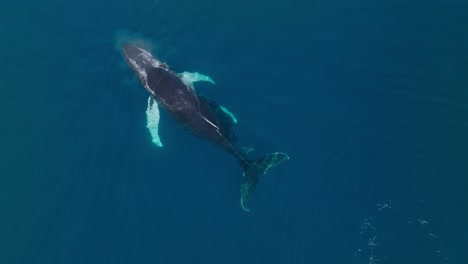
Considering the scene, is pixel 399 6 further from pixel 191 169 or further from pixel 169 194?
pixel 169 194

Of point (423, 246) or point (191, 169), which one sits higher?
point (423, 246)

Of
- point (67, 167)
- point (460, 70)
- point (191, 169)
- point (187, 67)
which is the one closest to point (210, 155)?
point (191, 169)

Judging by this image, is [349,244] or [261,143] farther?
[261,143]

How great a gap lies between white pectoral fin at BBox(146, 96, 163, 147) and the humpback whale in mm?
51

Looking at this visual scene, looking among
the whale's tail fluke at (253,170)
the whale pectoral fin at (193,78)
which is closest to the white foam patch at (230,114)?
the whale pectoral fin at (193,78)

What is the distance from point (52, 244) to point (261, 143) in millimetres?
10025

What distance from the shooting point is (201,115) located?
803 inches

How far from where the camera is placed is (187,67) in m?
23.0

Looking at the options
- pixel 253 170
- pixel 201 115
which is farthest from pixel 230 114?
pixel 253 170

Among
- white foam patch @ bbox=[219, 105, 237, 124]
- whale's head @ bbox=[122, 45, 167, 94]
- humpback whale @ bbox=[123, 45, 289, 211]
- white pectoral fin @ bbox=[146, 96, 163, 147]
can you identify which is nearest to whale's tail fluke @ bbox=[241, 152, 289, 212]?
humpback whale @ bbox=[123, 45, 289, 211]

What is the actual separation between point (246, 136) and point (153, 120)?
4.28 meters

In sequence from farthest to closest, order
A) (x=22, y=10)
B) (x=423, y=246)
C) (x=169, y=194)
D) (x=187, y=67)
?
(x=22, y=10), (x=187, y=67), (x=169, y=194), (x=423, y=246)

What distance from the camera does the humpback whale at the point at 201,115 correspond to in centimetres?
2003

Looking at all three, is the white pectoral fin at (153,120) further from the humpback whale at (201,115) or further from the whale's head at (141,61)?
the whale's head at (141,61)
